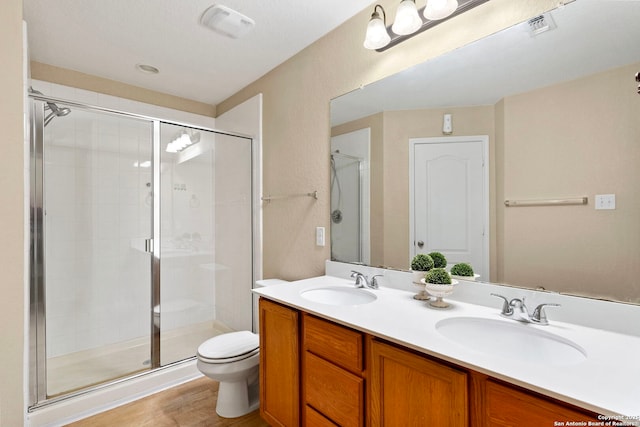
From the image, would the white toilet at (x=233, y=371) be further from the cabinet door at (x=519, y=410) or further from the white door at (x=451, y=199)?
the cabinet door at (x=519, y=410)

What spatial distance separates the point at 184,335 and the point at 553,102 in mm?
3105

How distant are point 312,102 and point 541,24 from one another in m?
1.34

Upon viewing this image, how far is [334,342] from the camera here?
4.06 feet

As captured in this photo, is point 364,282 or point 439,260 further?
point 364,282

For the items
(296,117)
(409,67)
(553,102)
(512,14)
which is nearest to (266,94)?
(296,117)

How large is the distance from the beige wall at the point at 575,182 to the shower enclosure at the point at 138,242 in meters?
2.11

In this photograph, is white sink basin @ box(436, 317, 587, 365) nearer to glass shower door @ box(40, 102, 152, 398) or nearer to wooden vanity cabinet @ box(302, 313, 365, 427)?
wooden vanity cabinet @ box(302, 313, 365, 427)

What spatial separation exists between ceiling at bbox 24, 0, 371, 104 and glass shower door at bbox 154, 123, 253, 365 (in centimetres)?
55

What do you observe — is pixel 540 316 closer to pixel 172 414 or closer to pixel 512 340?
pixel 512 340

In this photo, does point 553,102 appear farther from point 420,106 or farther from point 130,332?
point 130,332

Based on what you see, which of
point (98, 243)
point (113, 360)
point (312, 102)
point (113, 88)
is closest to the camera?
point (312, 102)

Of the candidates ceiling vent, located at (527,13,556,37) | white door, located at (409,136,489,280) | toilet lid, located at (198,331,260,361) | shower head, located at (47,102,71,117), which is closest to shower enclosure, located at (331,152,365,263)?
white door, located at (409,136,489,280)

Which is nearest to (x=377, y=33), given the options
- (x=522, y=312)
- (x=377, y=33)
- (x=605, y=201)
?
(x=377, y=33)

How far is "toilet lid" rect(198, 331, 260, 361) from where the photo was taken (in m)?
1.83
